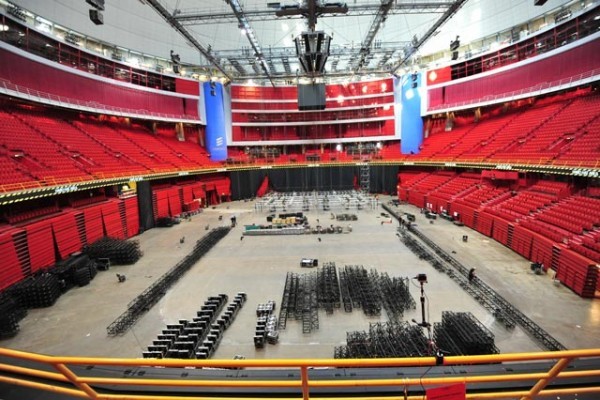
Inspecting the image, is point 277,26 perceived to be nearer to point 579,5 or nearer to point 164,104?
point 164,104

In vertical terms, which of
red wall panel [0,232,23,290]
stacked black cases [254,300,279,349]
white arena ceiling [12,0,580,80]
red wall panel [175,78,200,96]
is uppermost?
white arena ceiling [12,0,580,80]

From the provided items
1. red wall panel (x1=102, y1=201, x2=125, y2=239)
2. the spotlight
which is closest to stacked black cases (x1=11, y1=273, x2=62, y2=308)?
red wall panel (x1=102, y1=201, x2=125, y2=239)

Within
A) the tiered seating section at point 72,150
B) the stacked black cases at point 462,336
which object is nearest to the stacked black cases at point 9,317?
the tiered seating section at point 72,150

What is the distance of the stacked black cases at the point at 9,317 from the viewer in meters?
9.90

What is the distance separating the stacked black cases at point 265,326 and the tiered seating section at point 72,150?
12.8 meters

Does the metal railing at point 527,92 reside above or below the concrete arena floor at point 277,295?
above

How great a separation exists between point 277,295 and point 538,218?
551 inches

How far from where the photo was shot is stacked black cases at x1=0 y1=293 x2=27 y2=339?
9898 mm

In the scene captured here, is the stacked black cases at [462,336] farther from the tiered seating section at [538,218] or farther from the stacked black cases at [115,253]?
the stacked black cases at [115,253]

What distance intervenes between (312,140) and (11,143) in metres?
31.1

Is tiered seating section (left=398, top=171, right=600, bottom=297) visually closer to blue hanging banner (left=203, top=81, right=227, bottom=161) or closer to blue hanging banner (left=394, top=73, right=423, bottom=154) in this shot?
blue hanging banner (left=394, top=73, right=423, bottom=154)

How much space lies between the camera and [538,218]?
53.8 feet

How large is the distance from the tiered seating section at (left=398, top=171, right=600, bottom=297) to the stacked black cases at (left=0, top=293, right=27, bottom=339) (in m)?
19.0

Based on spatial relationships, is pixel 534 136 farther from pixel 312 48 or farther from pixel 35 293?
pixel 35 293
